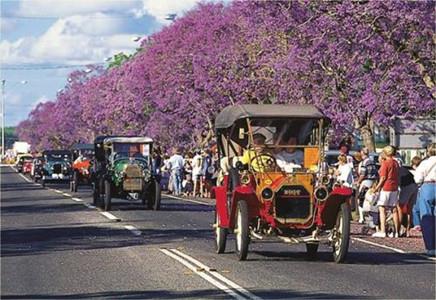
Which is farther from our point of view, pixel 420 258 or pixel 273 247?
pixel 273 247

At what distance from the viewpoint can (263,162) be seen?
57.8ft

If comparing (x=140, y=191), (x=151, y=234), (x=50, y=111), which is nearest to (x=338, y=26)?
(x=140, y=191)

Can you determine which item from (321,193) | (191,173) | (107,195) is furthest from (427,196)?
(191,173)

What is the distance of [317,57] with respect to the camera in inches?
1276

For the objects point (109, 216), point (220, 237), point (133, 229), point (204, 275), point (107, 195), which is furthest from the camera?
point (107, 195)

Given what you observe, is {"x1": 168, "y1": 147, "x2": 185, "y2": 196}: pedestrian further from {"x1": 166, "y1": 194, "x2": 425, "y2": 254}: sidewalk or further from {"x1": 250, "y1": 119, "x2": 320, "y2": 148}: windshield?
{"x1": 250, "y1": 119, "x2": 320, "y2": 148}: windshield

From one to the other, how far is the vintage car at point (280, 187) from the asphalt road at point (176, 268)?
1.38ft

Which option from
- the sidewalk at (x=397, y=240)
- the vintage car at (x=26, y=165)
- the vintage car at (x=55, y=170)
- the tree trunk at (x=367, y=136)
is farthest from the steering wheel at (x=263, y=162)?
the vintage car at (x=26, y=165)

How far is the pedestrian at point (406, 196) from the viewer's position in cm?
2188

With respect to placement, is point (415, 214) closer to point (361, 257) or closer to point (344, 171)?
point (344, 171)

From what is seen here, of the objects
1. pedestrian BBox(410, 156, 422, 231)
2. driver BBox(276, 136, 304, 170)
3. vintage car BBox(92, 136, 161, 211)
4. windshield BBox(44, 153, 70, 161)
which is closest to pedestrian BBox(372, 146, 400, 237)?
pedestrian BBox(410, 156, 422, 231)

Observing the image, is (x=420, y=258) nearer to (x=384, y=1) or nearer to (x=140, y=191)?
(x=384, y=1)

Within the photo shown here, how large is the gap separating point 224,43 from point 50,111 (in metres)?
68.5

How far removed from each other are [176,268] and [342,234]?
8.56 ft
